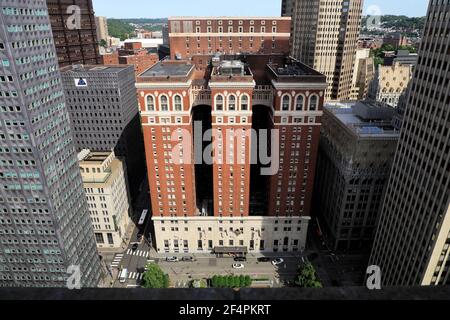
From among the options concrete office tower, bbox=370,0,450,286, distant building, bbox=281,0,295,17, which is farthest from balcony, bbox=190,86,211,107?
distant building, bbox=281,0,295,17

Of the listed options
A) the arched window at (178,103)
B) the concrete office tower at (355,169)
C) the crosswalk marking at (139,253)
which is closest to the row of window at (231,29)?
the concrete office tower at (355,169)

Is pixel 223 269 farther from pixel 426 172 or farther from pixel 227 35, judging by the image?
pixel 227 35

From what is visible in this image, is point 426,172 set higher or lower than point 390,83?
higher

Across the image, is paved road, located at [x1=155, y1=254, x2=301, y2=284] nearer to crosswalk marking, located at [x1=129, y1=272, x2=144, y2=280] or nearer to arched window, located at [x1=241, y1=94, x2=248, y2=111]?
crosswalk marking, located at [x1=129, y1=272, x2=144, y2=280]

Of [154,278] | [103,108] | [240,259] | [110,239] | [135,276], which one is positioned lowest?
[135,276]

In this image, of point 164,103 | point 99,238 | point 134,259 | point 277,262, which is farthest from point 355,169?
point 99,238
